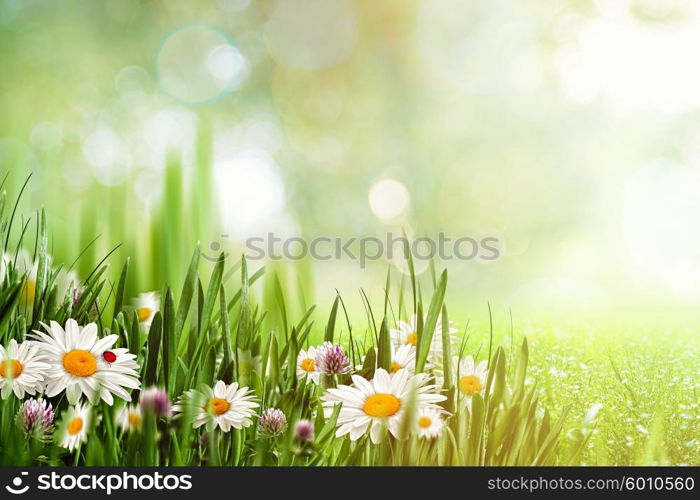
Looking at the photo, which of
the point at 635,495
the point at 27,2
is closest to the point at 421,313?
the point at 635,495

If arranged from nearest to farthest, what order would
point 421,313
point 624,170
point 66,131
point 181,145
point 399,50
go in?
point 421,313 < point 181,145 < point 66,131 < point 624,170 < point 399,50

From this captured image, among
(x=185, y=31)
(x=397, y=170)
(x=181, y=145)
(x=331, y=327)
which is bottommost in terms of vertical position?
(x=331, y=327)

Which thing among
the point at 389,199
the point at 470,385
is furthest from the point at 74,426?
the point at 389,199

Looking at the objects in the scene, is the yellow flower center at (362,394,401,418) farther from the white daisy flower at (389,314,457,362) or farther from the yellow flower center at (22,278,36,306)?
the yellow flower center at (22,278,36,306)

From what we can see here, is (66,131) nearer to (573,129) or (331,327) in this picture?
(331,327)

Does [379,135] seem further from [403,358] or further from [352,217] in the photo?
[403,358]

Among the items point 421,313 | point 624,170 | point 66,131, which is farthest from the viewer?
point 624,170

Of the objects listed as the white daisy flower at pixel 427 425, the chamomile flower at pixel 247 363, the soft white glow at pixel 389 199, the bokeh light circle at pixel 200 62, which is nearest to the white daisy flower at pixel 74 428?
the chamomile flower at pixel 247 363

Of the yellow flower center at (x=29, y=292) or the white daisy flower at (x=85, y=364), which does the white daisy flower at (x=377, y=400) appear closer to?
the white daisy flower at (x=85, y=364)
